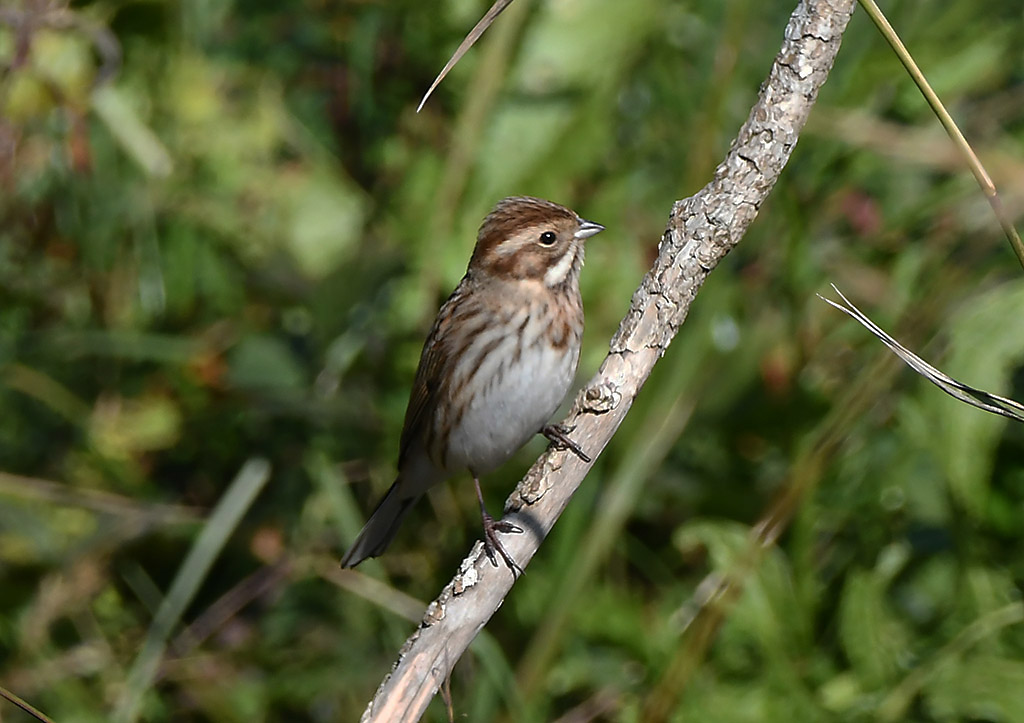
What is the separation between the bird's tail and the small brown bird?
1cm

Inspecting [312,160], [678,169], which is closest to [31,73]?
[312,160]

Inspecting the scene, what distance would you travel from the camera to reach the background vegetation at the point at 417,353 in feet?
12.2

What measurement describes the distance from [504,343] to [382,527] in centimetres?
66

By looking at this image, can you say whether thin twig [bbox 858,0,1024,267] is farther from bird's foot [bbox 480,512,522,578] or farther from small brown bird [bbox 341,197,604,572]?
small brown bird [bbox 341,197,604,572]

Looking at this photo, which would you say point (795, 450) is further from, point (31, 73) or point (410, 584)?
point (31, 73)

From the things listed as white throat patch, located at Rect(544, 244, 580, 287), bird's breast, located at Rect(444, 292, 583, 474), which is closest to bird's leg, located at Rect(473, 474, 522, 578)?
bird's breast, located at Rect(444, 292, 583, 474)

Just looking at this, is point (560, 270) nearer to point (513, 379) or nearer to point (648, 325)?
point (513, 379)

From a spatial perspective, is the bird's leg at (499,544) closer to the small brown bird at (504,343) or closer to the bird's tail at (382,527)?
the small brown bird at (504,343)

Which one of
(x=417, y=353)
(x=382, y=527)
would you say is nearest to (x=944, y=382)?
(x=382, y=527)

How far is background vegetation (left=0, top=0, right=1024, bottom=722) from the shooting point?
12.2 feet

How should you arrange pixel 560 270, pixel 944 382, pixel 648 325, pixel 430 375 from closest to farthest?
pixel 944 382 → pixel 648 325 → pixel 560 270 → pixel 430 375

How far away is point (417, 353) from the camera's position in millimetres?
4199

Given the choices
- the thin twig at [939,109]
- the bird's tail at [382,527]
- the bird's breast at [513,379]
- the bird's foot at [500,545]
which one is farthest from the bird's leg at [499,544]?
the bird's tail at [382,527]

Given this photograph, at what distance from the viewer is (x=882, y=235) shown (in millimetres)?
4289
